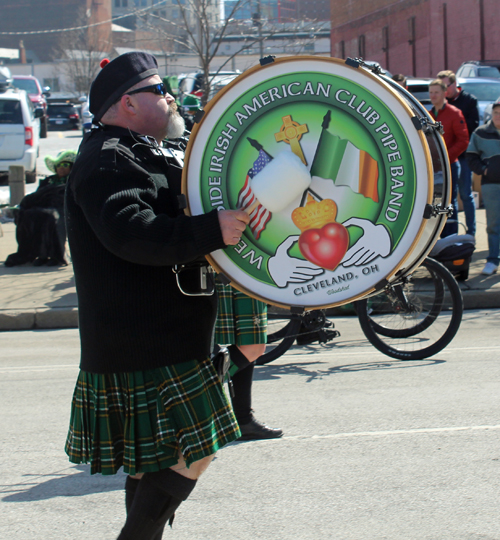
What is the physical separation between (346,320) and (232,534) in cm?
459

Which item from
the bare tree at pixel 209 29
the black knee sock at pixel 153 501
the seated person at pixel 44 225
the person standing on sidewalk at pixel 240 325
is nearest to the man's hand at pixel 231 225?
the black knee sock at pixel 153 501

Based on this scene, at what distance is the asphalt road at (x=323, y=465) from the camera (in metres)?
3.15

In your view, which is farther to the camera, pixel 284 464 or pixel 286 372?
pixel 286 372

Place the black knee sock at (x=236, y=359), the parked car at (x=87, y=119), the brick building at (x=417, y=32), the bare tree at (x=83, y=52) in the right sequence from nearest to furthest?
the black knee sock at (x=236, y=359) → the parked car at (x=87, y=119) → the brick building at (x=417, y=32) → the bare tree at (x=83, y=52)

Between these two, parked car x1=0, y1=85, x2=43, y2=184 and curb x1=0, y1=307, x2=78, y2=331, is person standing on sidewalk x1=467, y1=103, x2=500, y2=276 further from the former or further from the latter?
parked car x1=0, y1=85, x2=43, y2=184

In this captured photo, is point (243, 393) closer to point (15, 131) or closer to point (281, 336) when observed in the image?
point (281, 336)

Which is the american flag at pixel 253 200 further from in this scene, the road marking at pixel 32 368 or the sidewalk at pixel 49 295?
the sidewalk at pixel 49 295

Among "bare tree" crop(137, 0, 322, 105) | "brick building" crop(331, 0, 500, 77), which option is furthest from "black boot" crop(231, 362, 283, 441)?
"brick building" crop(331, 0, 500, 77)

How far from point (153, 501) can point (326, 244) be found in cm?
93

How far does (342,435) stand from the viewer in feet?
13.7

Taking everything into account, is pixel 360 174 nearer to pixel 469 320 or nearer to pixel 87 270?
pixel 87 270

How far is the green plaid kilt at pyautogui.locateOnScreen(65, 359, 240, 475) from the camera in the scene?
2350mm

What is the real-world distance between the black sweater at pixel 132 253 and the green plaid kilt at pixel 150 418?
0.05 meters

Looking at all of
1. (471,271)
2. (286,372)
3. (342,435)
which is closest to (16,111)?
(471,271)
